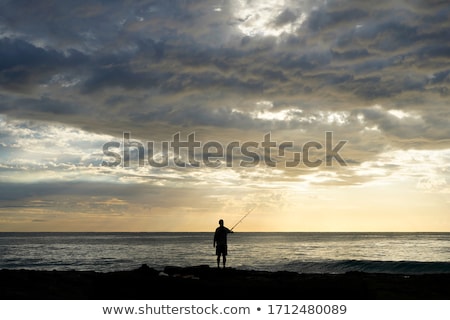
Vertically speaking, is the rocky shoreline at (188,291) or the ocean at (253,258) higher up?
the rocky shoreline at (188,291)

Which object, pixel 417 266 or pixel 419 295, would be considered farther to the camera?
pixel 417 266

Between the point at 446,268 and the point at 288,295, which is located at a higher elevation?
the point at 288,295

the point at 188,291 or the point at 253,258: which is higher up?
the point at 188,291

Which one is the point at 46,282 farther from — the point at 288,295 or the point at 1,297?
the point at 288,295

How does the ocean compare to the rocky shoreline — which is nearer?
the rocky shoreline

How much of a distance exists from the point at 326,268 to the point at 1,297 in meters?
33.5

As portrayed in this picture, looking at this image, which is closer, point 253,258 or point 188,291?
point 188,291

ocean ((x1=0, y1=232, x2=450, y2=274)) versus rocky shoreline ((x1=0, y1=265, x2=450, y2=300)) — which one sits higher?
rocky shoreline ((x1=0, y1=265, x2=450, y2=300))

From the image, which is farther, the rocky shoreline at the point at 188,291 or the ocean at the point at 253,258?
the ocean at the point at 253,258

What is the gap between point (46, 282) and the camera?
12836 mm
